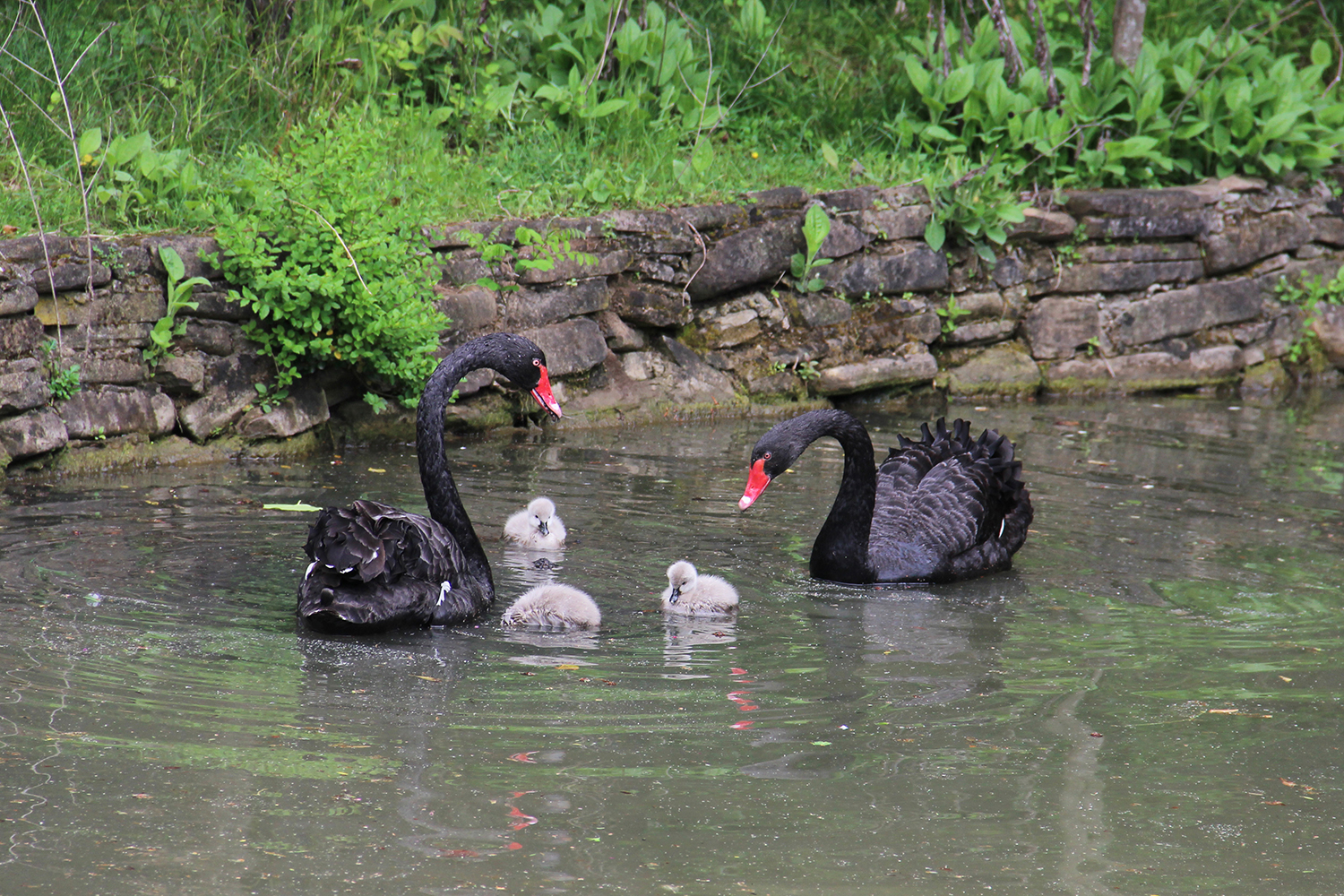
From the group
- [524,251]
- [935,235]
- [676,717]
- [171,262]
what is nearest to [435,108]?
[524,251]

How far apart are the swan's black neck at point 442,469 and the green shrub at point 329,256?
2217 mm

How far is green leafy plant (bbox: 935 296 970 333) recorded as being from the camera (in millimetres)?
10352

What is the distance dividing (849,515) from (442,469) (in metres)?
1.60

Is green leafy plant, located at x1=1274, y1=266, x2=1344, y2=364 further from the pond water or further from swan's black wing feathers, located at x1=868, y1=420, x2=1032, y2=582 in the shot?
swan's black wing feathers, located at x1=868, y1=420, x2=1032, y2=582

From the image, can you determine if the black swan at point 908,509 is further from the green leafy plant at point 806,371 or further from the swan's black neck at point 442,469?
the green leafy plant at point 806,371

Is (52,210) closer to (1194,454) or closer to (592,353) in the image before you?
(592,353)

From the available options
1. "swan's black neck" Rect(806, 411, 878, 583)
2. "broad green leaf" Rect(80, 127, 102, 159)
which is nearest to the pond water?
"swan's black neck" Rect(806, 411, 878, 583)

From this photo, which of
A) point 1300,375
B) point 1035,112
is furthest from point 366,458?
point 1300,375

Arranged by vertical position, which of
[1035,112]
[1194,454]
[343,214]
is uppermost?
[1035,112]

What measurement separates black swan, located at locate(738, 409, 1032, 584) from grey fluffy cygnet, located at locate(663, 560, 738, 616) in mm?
364

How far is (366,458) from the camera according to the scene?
7.92 m

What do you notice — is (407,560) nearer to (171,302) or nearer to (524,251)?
(171,302)

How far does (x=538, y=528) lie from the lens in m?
6.08

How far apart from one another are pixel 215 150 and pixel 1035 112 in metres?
5.82
